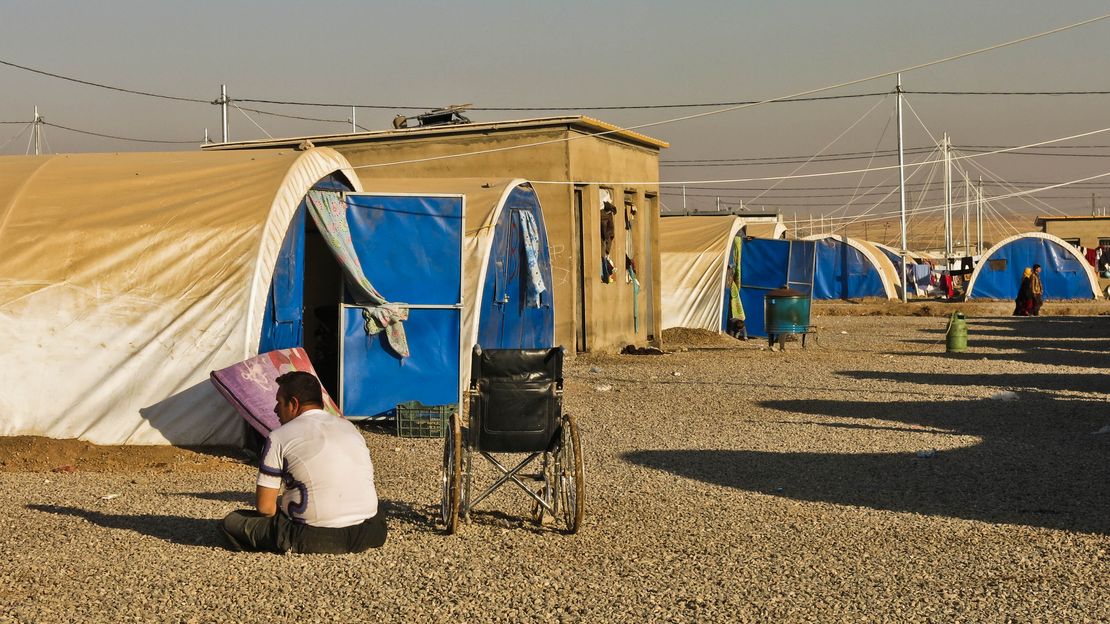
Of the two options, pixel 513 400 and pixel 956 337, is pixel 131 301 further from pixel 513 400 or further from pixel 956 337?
pixel 956 337

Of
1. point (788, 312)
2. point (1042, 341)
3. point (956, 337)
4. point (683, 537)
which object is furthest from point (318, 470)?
point (1042, 341)

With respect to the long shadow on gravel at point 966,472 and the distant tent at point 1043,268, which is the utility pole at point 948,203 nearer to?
the distant tent at point 1043,268

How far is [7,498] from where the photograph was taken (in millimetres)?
8445

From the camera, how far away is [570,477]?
294 inches

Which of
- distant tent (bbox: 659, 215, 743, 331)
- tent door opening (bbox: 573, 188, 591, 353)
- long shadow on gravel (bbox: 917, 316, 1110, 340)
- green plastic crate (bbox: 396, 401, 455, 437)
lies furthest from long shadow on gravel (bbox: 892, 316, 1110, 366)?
green plastic crate (bbox: 396, 401, 455, 437)

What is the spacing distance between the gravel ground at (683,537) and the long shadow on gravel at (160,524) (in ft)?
0.08

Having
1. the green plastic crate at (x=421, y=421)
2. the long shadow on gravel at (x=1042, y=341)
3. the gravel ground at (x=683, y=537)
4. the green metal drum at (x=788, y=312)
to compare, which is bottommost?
the gravel ground at (x=683, y=537)

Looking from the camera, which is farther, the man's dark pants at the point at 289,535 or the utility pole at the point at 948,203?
the utility pole at the point at 948,203

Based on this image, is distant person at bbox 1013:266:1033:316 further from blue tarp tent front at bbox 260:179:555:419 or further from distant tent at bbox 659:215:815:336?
blue tarp tent front at bbox 260:179:555:419

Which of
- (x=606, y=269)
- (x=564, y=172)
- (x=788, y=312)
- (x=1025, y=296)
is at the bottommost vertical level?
(x=788, y=312)

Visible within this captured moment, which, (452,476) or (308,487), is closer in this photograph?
(308,487)

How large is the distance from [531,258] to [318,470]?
10327 millimetres

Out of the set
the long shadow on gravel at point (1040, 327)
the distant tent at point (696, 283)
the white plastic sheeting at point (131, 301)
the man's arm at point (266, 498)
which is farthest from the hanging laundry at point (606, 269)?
the man's arm at point (266, 498)

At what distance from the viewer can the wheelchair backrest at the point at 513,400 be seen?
24.5ft
